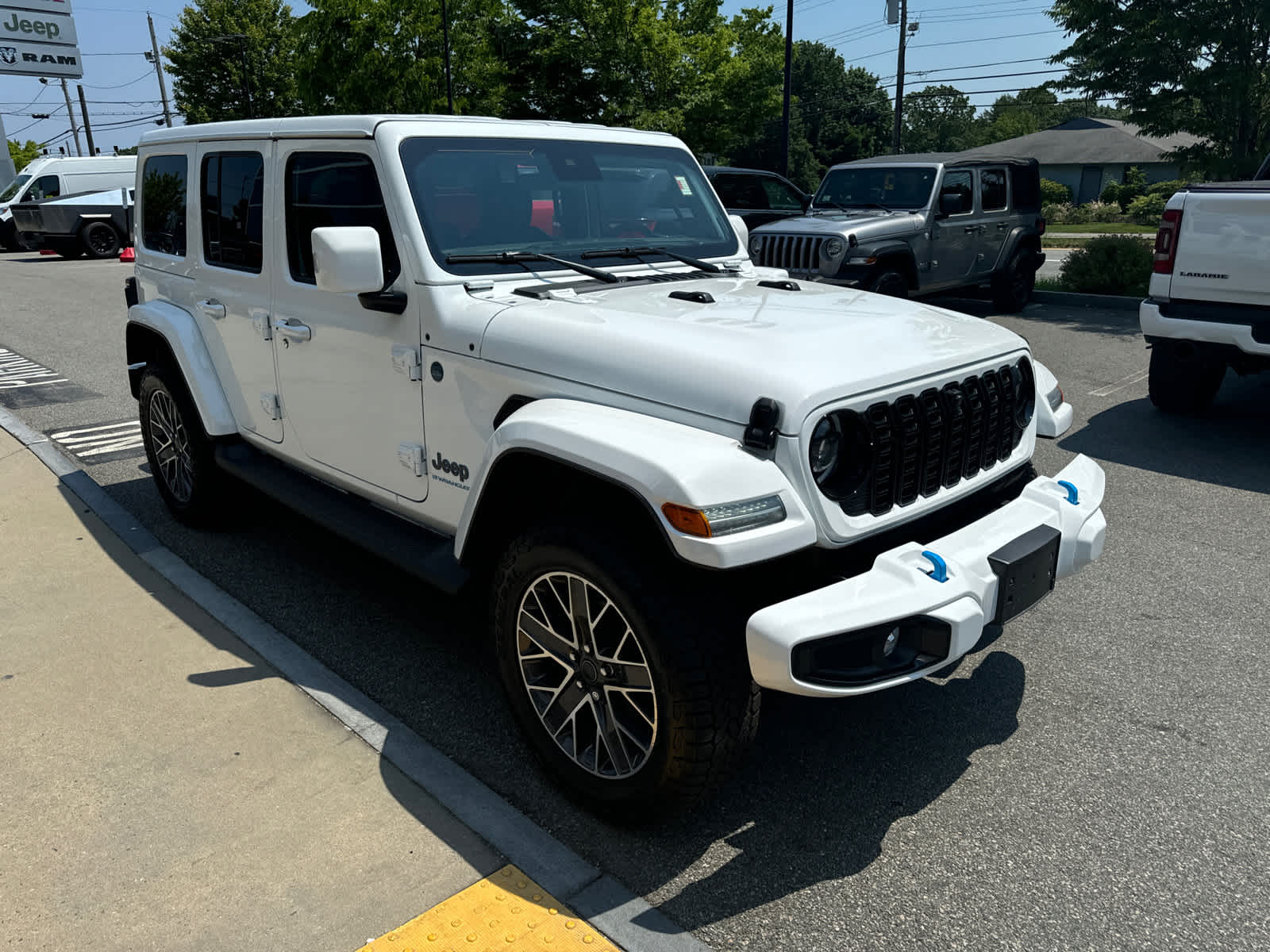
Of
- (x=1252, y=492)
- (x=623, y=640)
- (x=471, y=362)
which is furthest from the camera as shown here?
(x=1252, y=492)

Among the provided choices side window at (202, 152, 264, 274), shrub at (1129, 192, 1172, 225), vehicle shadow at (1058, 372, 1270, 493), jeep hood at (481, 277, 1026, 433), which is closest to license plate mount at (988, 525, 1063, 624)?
jeep hood at (481, 277, 1026, 433)

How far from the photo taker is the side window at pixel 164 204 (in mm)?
4977

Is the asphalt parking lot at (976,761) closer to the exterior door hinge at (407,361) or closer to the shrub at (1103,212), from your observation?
the exterior door hinge at (407,361)

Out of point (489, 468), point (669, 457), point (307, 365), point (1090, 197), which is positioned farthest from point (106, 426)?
point (1090, 197)

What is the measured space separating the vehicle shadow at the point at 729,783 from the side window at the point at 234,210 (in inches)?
60.7

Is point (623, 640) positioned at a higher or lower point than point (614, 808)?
higher

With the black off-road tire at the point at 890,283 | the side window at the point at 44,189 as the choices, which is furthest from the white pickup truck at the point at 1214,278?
the side window at the point at 44,189

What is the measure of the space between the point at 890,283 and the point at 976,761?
8.21 meters

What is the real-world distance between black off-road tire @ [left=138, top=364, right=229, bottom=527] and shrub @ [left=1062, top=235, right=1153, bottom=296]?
1169cm

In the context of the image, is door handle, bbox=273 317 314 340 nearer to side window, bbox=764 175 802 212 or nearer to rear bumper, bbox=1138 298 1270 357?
rear bumper, bbox=1138 298 1270 357

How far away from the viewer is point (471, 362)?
3244 mm

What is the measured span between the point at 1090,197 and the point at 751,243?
57747 mm

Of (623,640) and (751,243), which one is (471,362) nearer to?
(623,640)

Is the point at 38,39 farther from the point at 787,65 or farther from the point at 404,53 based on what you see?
the point at 787,65
